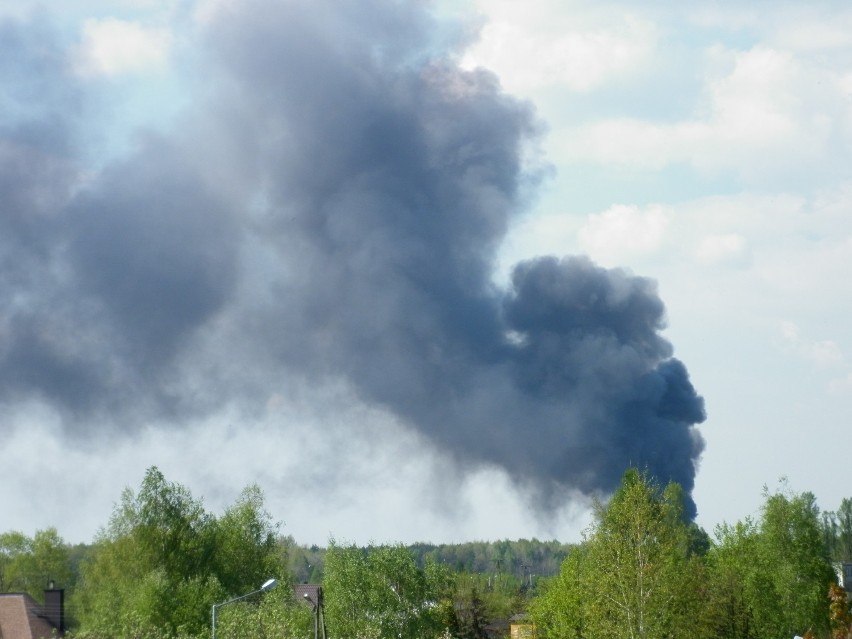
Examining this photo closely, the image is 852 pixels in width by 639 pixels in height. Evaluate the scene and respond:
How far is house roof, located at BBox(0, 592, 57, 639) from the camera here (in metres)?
62.5

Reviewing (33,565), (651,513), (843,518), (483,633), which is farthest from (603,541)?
(843,518)

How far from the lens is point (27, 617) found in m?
63.6

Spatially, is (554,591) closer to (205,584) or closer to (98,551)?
(205,584)

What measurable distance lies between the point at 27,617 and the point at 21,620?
0.39m

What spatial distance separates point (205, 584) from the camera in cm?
7606

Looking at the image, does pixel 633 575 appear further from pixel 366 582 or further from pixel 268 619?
pixel 366 582

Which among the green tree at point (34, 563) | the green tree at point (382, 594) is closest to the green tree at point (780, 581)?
the green tree at point (382, 594)

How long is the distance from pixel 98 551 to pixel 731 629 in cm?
4101

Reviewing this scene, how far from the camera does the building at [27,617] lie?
62594 millimetres

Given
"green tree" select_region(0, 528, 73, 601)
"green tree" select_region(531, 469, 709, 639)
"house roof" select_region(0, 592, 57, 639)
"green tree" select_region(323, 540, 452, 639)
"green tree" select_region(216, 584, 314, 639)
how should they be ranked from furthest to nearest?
"green tree" select_region(0, 528, 73, 601) → "green tree" select_region(323, 540, 452, 639) → "house roof" select_region(0, 592, 57, 639) → "green tree" select_region(216, 584, 314, 639) → "green tree" select_region(531, 469, 709, 639)

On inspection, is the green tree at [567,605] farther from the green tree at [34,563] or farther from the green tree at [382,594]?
the green tree at [34,563]

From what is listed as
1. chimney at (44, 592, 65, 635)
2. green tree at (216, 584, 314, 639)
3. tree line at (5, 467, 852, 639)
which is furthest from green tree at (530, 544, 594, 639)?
chimney at (44, 592, 65, 635)

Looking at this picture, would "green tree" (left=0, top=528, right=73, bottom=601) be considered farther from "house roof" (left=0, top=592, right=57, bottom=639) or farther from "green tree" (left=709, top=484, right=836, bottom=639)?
"green tree" (left=709, top=484, right=836, bottom=639)

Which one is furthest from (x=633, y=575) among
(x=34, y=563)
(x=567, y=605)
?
(x=34, y=563)
